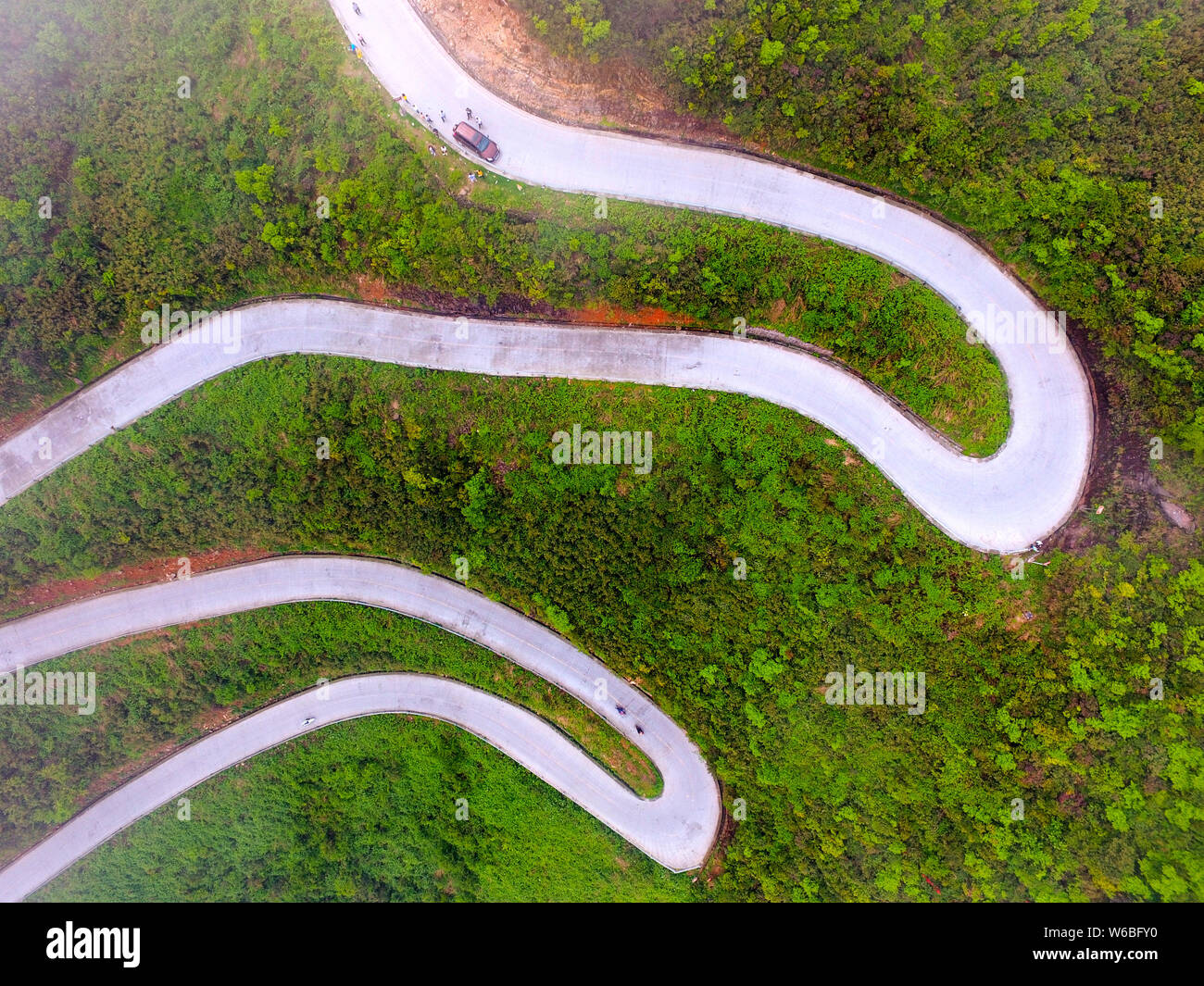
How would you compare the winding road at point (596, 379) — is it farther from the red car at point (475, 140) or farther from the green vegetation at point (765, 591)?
the green vegetation at point (765, 591)

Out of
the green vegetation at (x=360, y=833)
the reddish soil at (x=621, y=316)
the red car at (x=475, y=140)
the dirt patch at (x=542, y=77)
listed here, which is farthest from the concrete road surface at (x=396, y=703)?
the dirt patch at (x=542, y=77)

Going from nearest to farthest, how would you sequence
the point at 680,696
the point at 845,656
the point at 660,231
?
1. the point at 660,231
2. the point at 845,656
3. the point at 680,696

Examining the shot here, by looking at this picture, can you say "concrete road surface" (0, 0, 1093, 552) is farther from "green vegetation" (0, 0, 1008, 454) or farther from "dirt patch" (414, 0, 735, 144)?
"green vegetation" (0, 0, 1008, 454)

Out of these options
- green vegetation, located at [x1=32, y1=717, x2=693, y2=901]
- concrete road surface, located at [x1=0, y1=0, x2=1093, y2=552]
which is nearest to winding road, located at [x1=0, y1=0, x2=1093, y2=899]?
concrete road surface, located at [x1=0, y1=0, x2=1093, y2=552]

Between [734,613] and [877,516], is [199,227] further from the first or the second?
[877,516]

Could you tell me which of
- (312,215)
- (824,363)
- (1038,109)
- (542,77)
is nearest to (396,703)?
(312,215)

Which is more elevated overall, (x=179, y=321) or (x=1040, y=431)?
(x=179, y=321)

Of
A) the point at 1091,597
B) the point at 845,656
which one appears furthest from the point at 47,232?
the point at 1091,597
